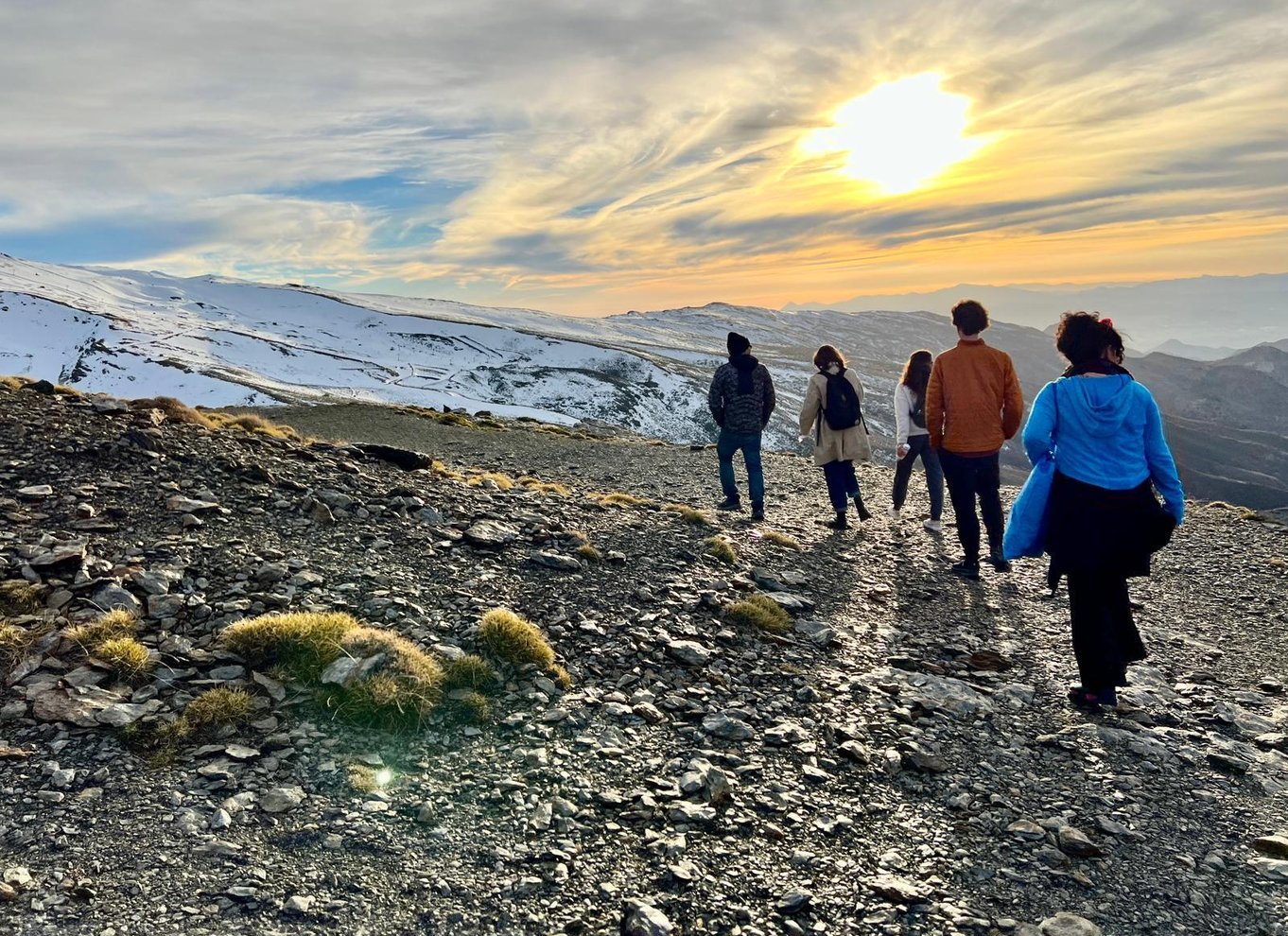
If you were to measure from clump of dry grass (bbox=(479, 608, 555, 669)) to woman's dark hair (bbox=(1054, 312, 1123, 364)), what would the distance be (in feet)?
18.5

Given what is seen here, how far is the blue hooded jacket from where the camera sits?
6.30 m

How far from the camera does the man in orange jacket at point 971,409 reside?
1008 cm

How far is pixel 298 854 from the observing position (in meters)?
4.20

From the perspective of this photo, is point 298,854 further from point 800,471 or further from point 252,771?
point 800,471

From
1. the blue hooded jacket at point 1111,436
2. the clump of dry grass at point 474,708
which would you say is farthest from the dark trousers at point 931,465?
the clump of dry grass at point 474,708

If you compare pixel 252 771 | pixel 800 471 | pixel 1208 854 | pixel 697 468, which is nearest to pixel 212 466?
pixel 252 771

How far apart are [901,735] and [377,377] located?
117 m

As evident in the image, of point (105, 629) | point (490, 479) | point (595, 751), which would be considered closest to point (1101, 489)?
point (595, 751)

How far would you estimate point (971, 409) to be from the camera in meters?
10.1

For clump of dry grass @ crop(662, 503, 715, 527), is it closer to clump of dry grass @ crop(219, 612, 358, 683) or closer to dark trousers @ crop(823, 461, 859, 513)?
dark trousers @ crop(823, 461, 859, 513)

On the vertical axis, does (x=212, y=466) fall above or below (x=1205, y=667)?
above

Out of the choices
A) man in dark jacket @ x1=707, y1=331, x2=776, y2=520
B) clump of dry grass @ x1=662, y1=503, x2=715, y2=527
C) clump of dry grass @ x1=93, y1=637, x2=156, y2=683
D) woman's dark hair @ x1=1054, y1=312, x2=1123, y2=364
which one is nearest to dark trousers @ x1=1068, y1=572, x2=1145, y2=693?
woman's dark hair @ x1=1054, y1=312, x2=1123, y2=364

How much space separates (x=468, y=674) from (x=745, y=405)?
874cm

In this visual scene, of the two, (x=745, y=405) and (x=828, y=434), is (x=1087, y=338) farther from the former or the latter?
(x=745, y=405)
